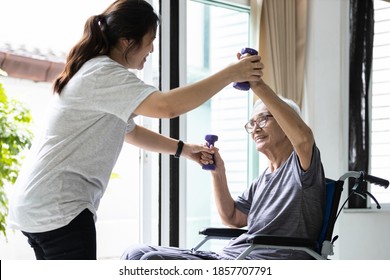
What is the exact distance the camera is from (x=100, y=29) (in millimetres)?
2082

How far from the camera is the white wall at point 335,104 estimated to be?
413 centimetres

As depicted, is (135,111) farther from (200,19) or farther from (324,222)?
(200,19)

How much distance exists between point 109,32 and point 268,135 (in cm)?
89

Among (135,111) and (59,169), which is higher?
(135,111)

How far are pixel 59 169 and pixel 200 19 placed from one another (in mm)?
2258

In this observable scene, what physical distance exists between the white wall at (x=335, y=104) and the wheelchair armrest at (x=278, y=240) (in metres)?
1.92

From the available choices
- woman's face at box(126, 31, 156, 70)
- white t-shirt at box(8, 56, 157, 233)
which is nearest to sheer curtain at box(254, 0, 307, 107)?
woman's face at box(126, 31, 156, 70)

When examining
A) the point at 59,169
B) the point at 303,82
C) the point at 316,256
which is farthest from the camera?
the point at 303,82

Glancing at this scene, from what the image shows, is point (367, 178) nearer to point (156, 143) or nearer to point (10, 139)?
point (156, 143)

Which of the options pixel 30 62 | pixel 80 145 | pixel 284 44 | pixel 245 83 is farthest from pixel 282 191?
pixel 30 62

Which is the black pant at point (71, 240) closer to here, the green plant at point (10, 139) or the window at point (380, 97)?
the green plant at point (10, 139)

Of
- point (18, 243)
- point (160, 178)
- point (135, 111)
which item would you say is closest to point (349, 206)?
point (160, 178)

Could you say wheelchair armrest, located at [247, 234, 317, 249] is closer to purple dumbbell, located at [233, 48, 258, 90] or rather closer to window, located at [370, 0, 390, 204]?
purple dumbbell, located at [233, 48, 258, 90]

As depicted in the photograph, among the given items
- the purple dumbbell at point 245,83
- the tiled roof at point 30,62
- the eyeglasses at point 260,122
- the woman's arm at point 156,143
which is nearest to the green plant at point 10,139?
the tiled roof at point 30,62
